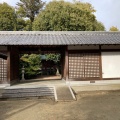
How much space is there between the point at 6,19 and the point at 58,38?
827 inches

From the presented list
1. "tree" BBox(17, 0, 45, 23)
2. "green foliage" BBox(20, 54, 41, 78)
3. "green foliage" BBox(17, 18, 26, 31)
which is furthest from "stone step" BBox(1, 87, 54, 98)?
"tree" BBox(17, 0, 45, 23)

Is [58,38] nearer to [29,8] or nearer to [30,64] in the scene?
[30,64]

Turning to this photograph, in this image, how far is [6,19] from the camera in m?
33.1

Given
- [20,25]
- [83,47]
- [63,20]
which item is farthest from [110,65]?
[20,25]

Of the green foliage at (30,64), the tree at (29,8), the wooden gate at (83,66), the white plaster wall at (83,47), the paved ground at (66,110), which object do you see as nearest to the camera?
the paved ground at (66,110)

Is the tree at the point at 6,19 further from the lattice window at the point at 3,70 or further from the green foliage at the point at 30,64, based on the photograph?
the lattice window at the point at 3,70

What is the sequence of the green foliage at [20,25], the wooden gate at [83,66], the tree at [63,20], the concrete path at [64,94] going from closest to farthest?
the concrete path at [64,94], the wooden gate at [83,66], the tree at [63,20], the green foliage at [20,25]

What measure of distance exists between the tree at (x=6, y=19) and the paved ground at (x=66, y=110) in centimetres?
2503

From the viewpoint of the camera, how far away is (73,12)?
2770 cm

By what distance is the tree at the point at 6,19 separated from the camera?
33156mm

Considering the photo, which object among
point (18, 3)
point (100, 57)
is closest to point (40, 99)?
point (100, 57)

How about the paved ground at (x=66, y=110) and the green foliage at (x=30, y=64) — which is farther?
the green foliage at (x=30, y=64)

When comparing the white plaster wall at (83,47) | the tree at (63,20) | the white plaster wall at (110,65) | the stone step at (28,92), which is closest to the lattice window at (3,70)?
the stone step at (28,92)

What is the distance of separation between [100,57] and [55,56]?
1210 cm
